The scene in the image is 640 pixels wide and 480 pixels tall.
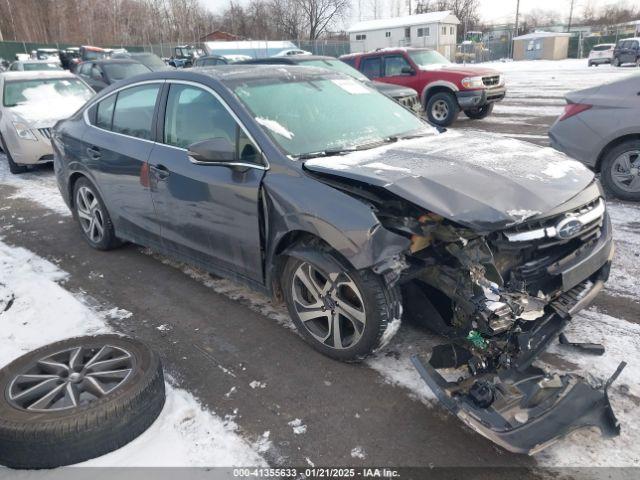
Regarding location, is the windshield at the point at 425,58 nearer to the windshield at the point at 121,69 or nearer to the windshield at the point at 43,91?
the windshield at the point at 121,69

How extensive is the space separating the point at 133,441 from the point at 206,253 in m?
1.58

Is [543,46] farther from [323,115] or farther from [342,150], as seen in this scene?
[342,150]

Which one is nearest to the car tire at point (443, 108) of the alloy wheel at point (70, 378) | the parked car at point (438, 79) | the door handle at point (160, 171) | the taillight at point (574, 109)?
the parked car at point (438, 79)

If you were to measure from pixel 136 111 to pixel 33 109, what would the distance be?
19.8ft

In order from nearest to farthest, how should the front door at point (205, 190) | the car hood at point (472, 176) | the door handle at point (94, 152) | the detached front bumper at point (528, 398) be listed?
the detached front bumper at point (528, 398) < the car hood at point (472, 176) < the front door at point (205, 190) < the door handle at point (94, 152)

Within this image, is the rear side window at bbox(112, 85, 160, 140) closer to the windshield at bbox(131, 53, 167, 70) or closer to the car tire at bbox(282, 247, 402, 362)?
the car tire at bbox(282, 247, 402, 362)

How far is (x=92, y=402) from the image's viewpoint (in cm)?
253

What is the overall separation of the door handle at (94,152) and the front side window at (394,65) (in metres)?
9.68

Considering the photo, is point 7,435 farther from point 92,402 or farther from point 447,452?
point 447,452

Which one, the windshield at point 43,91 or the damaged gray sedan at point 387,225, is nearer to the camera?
the damaged gray sedan at point 387,225

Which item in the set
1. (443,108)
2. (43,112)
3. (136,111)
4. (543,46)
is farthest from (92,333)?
(543,46)

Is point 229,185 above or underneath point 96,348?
above

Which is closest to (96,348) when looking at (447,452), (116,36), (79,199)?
(447,452)

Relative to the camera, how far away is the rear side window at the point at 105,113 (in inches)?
190
